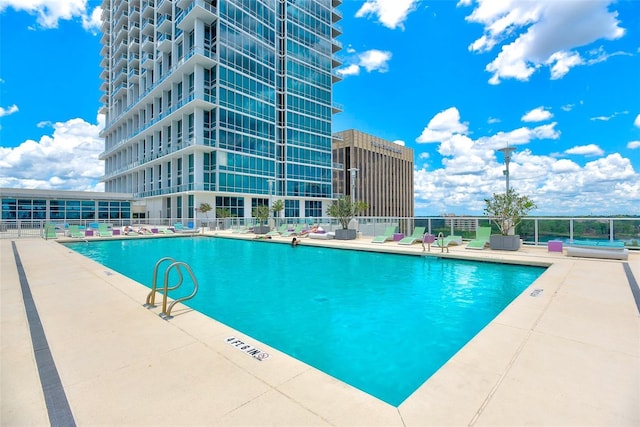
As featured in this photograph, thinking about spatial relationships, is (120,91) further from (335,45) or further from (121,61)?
(335,45)

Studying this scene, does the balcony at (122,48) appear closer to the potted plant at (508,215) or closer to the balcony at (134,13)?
the balcony at (134,13)

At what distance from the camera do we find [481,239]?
1470 cm

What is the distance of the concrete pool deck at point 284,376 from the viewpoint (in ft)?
8.14

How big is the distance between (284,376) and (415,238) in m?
14.4

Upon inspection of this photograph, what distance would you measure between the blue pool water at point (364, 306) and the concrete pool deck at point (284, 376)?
35.1 inches

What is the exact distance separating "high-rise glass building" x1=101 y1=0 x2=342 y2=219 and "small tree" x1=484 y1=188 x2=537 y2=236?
97.0ft

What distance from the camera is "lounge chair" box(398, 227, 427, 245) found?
16328 mm

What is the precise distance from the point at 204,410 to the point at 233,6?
147 feet

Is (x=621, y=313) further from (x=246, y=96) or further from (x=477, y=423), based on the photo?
Answer: (x=246, y=96)

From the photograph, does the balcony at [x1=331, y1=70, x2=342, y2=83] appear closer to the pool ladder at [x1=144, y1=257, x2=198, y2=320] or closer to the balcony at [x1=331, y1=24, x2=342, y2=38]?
the balcony at [x1=331, y1=24, x2=342, y2=38]

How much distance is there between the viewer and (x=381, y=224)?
74.6 ft

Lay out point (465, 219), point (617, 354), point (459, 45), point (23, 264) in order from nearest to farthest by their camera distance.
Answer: point (617, 354), point (23, 264), point (465, 219), point (459, 45)

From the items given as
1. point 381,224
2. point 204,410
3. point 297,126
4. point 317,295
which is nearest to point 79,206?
point 297,126

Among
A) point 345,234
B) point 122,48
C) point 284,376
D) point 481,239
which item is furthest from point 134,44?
point 284,376
